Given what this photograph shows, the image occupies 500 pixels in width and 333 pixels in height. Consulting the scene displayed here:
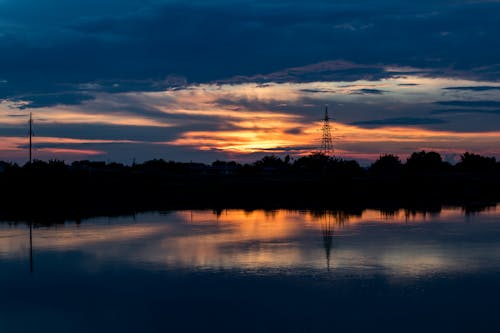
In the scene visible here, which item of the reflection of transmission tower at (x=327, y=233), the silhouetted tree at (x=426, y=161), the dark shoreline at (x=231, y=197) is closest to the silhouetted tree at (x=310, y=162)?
the silhouetted tree at (x=426, y=161)

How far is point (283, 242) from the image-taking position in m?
29.2

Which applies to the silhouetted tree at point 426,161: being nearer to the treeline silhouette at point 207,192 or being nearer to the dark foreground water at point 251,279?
the treeline silhouette at point 207,192

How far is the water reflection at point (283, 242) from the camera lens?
2330 cm

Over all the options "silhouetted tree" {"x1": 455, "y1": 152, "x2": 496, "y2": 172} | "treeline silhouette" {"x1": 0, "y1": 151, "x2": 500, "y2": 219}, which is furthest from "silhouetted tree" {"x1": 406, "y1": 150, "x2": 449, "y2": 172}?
"treeline silhouette" {"x1": 0, "y1": 151, "x2": 500, "y2": 219}

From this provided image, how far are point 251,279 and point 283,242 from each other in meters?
8.72

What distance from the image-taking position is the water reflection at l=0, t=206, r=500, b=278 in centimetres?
2330

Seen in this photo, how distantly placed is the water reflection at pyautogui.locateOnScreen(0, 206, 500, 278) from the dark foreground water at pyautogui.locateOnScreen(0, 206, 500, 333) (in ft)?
0.27

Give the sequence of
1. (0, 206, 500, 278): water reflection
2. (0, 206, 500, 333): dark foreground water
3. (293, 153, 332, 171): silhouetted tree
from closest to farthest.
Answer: (0, 206, 500, 333): dark foreground water < (0, 206, 500, 278): water reflection < (293, 153, 332, 171): silhouetted tree

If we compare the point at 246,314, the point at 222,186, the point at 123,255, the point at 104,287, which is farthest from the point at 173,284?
the point at 222,186

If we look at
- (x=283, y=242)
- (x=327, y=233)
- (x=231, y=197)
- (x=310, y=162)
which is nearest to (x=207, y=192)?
(x=231, y=197)

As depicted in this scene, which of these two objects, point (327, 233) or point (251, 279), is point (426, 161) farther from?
point (251, 279)

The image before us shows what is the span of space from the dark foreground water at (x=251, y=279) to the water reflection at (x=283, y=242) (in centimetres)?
8

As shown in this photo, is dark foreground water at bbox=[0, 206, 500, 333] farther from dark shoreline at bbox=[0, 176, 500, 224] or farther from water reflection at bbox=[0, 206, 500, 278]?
dark shoreline at bbox=[0, 176, 500, 224]

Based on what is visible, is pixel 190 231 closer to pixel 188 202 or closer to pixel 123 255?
pixel 123 255
